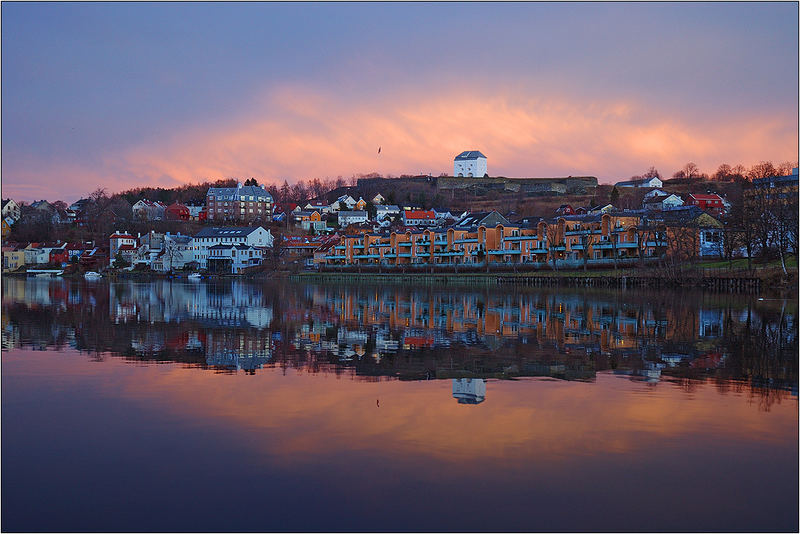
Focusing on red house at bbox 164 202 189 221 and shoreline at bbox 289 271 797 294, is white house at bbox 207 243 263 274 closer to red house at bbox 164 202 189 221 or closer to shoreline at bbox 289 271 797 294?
shoreline at bbox 289 271 797 294

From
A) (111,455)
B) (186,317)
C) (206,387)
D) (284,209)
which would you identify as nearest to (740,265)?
(186,317)

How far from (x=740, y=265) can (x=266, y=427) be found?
69816 mm

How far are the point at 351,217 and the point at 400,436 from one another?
161066 millimetres

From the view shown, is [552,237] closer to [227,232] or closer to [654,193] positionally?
[227,232]

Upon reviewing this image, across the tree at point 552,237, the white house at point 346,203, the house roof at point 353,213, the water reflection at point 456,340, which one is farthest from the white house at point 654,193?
the water reflection at point 456,340

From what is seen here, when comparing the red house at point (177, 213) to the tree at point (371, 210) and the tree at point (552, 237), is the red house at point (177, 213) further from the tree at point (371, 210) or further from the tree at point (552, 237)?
the tree at point (552, 237)

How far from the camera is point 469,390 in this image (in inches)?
576

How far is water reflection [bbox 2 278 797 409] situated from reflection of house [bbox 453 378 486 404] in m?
0.06

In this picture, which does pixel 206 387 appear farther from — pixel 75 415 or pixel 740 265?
pixel 740 265

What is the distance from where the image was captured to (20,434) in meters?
11.1

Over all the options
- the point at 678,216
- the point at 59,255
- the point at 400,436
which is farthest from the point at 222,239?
the point at 400,436

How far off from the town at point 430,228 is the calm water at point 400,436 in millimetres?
51162

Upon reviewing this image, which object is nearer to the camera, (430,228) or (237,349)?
(237,349)

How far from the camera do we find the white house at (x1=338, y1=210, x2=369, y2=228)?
171 meters
